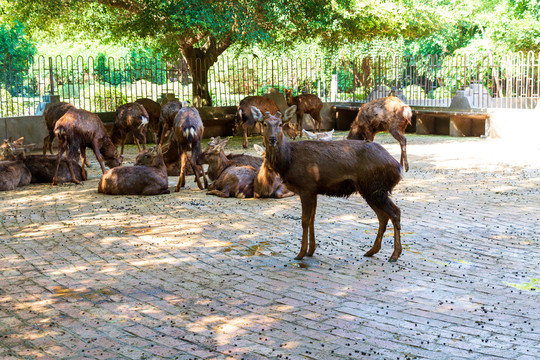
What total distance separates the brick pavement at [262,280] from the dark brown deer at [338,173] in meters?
0.57

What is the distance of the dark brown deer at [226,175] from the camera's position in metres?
11.5

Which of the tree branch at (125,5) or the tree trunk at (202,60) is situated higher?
the tree branch at (125,5)

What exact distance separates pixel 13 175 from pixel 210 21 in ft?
21.4

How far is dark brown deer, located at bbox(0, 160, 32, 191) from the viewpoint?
12625 mm

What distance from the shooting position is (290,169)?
746 cm

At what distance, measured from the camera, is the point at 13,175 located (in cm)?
1282

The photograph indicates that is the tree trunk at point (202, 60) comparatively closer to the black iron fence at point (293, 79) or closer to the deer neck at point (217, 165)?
the black iron fence at point (293, 79)

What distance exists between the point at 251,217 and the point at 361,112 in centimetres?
564

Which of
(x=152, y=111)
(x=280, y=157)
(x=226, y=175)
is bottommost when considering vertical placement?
(x=226, y=175)

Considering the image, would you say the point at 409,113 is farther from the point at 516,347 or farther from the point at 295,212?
the point at 516,347

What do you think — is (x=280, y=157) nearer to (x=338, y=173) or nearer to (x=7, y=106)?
(x=338, y=173)

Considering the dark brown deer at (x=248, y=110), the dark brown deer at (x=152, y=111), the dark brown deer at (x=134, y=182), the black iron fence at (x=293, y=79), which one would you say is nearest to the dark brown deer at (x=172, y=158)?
the dark brown deer at (x=134, y=182)

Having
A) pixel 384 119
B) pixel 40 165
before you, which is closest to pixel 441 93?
pixel 384 119

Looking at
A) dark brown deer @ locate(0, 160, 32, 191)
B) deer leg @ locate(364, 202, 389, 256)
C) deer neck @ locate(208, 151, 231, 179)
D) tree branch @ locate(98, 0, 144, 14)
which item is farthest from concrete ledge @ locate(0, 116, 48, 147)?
deer leg @ locate(364, 202, 389, 256)
